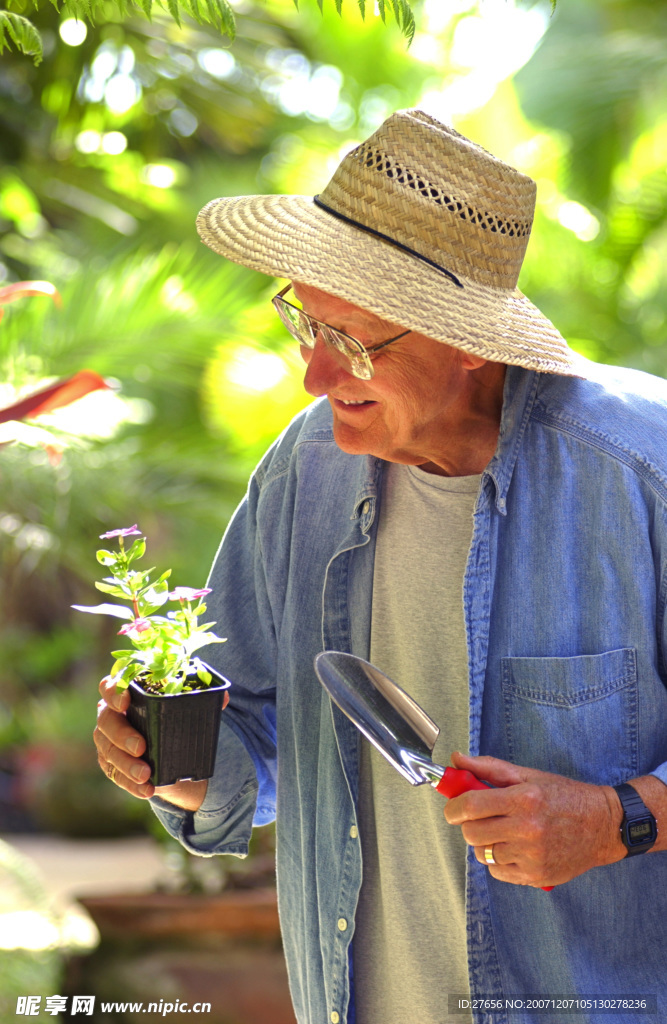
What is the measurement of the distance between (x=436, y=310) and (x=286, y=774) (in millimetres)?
683

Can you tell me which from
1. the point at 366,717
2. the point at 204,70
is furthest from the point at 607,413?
the point at 204,70

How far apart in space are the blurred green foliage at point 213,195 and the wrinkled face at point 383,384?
0.40 meters

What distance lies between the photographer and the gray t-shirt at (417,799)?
128cm

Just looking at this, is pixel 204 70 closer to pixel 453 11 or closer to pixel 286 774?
pixel 453 11

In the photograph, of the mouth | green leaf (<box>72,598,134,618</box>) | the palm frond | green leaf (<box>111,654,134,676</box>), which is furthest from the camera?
the mouth

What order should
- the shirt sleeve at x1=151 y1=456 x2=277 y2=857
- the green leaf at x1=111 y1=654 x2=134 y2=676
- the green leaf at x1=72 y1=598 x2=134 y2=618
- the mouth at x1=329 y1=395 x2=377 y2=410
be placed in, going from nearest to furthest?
the green leaf at x1=72 y1=598 x2=134 y2=618
the green leaf at x1=111 y1=654 x2=134 y2=676
the mouth at x1=329 y1=395 x2=377 y2=410
the shirt sleeve at x1=151 y1=456 x2=277 y2=857

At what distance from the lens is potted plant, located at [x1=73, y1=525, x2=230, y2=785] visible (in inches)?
44.2

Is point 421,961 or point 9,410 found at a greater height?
point 9,410

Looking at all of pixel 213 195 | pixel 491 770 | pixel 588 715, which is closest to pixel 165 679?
pixel 491 770

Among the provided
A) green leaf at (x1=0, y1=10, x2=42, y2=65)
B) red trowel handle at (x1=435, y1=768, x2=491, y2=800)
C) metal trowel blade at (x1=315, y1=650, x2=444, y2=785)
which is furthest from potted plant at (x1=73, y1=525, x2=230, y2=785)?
green leaf at (x1=0, y1=10, x2=42, y2=65)

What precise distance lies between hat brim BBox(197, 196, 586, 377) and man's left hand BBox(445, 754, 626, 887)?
0.46m

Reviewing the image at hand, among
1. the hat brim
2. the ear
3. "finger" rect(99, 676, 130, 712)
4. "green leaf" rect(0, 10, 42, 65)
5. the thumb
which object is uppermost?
"green leaf" rect(0, 10, 42, 65)

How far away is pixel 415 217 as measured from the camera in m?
1.21

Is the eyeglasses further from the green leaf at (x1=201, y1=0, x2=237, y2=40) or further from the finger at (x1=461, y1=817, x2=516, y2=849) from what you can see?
the finger at (x1=461, y1=817, x2=516, y2=849)
